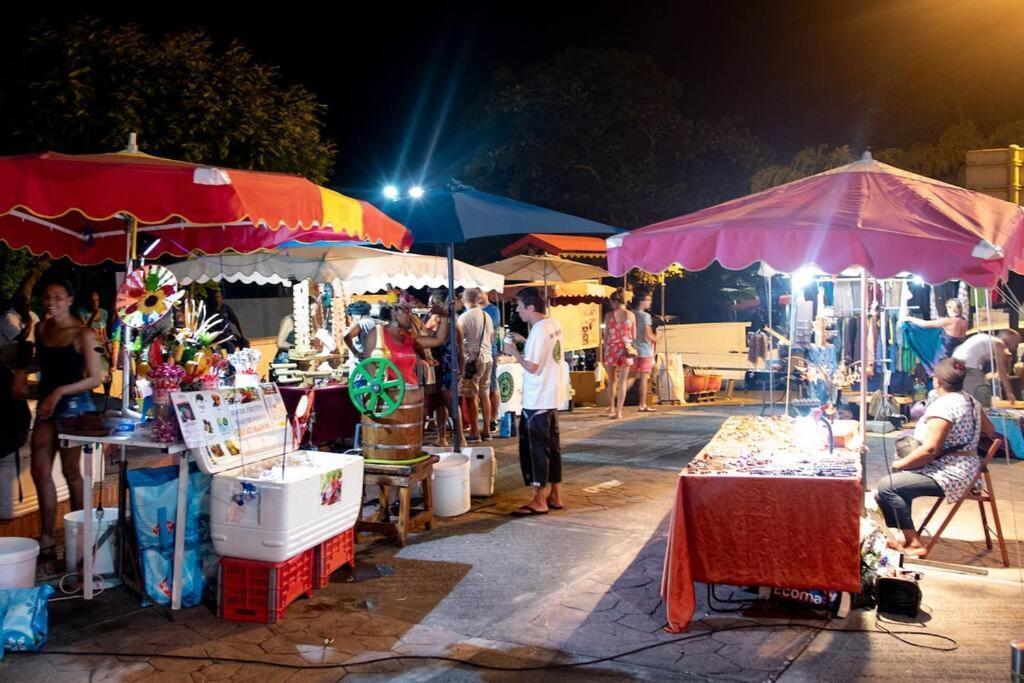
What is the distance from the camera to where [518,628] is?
4906 millimetres

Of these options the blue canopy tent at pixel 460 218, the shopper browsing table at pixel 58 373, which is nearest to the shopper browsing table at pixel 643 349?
the blue canopy tent at pixel 460 218

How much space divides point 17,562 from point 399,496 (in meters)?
2.49

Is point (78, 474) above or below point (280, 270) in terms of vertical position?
below

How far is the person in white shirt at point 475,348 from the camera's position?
10.6 metres

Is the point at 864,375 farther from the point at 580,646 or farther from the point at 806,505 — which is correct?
the point at 580,646

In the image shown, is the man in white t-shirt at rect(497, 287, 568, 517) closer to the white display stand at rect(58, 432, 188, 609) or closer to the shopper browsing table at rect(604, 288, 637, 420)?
the white display stand at rect(58, 432, 188, 609)

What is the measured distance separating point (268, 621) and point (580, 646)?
5.84 feet

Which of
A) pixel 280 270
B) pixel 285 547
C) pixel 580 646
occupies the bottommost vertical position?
pixel 580 646

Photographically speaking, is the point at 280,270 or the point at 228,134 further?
the point at 228,134

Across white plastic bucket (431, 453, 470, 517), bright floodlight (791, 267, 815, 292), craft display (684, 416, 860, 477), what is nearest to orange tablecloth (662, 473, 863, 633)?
craft display (684, 416, 860, 477)

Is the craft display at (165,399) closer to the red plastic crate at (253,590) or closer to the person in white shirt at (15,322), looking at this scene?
the red plastic crate at (253,590)

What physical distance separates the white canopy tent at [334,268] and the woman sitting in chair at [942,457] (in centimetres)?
650

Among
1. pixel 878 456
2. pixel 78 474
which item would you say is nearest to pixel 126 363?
pixel 78 474

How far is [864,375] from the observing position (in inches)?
233
